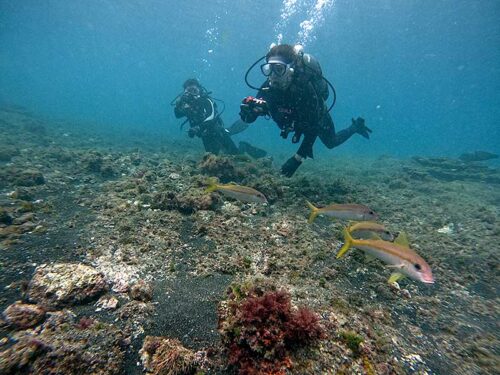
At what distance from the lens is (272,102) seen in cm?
871

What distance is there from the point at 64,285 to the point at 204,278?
1915mm

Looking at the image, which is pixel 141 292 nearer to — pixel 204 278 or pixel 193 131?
pixel 204 278

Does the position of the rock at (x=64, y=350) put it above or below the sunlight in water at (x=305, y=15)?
below

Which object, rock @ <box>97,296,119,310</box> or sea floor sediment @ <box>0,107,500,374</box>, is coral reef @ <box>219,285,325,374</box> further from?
rock @ <box>97,296,119,310</box>

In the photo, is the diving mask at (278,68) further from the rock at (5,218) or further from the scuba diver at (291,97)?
the rock at (5,218)

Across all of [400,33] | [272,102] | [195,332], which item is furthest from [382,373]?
[400,33]

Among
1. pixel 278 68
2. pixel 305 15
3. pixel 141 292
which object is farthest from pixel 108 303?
pixel 305 15

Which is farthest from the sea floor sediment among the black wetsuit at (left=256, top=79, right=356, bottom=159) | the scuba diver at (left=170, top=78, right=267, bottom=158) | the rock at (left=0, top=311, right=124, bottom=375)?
the scuba diver at (left=170, top=78, right=267, bottom=158)

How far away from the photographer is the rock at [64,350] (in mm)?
2201

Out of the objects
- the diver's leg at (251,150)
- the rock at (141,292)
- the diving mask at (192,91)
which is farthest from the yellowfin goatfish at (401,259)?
the diving mask at (192,91)

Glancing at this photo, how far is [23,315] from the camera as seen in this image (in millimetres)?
2865

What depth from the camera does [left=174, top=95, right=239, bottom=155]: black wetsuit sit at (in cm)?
1434

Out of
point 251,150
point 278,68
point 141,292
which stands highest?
point 278,68

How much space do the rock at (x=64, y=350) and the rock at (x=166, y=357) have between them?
0.27m
